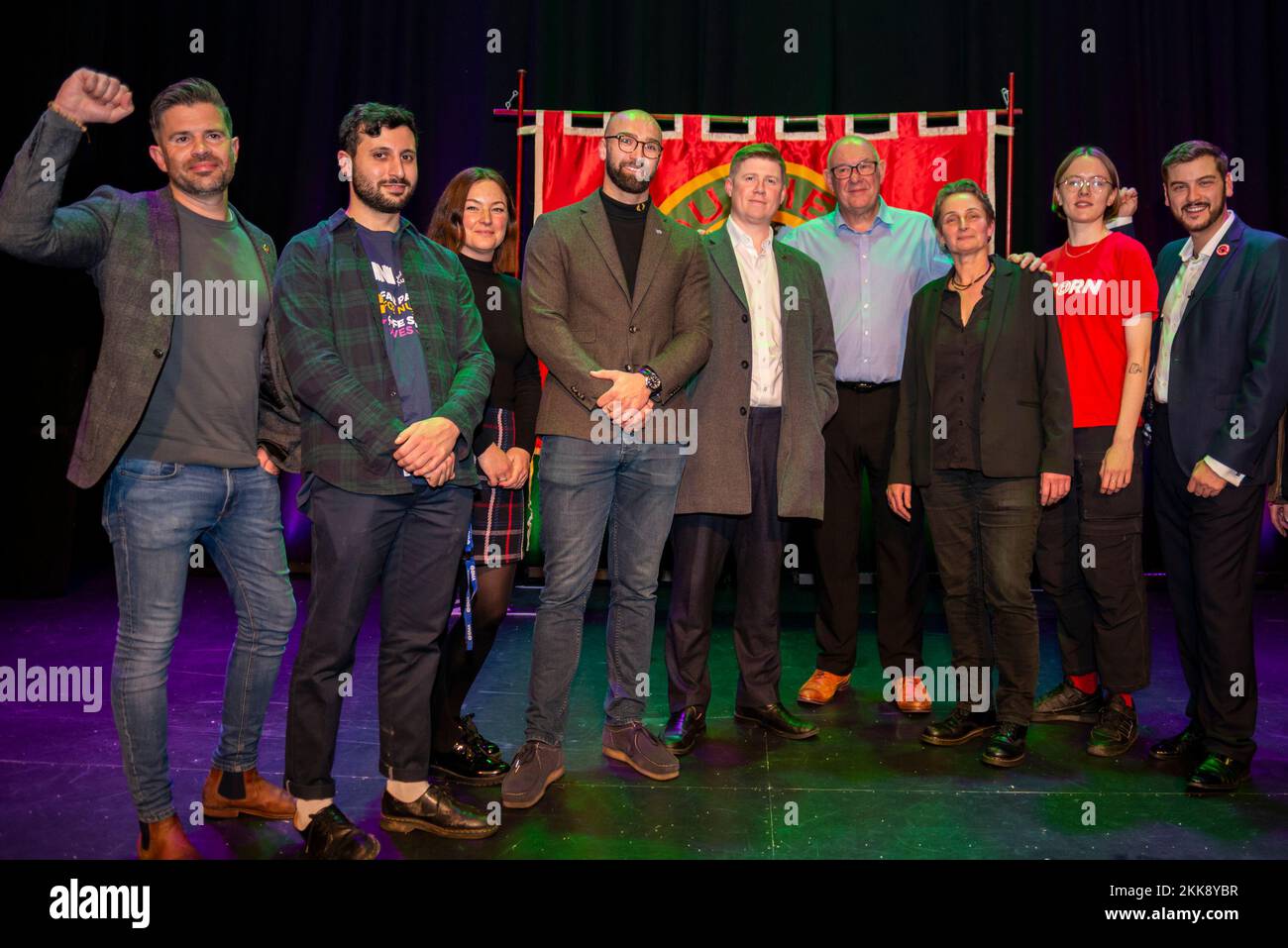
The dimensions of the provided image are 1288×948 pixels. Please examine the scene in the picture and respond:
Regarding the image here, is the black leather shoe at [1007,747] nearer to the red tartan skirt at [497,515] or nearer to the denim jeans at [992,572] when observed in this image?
the denim jeans at [992,572]

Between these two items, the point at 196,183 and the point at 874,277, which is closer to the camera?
the point at 196,183

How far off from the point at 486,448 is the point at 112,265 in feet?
3.49

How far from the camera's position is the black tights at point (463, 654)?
3062 millimetres

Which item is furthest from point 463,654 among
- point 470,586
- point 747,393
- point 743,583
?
point 747,393

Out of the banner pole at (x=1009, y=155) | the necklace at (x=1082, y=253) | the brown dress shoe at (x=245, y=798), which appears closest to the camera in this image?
the brown dress shoe at (x=245, y=798)

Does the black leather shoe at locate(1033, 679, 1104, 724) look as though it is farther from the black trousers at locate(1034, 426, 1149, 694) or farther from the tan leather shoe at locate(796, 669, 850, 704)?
the tan leather shoe at locate(796, 669, 850, 704)

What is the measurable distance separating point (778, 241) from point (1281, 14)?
193 inches

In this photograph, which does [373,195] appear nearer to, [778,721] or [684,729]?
[684,729]

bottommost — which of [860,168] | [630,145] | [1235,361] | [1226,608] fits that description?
[1226,608]

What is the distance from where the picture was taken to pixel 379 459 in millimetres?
2461

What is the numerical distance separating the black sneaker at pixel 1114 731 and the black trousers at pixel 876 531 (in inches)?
26.5

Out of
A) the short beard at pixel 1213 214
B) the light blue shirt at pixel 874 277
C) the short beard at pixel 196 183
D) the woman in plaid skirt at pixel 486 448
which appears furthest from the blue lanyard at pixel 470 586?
the short beard at pixel 1213 214

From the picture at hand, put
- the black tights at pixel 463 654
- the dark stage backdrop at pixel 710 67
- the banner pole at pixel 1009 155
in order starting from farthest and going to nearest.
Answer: the dark stage backdrop at pixel 710 67, the banner pole at pixel 1009 155, the black tights at pixel 463 654

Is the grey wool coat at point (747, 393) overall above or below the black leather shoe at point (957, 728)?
above
